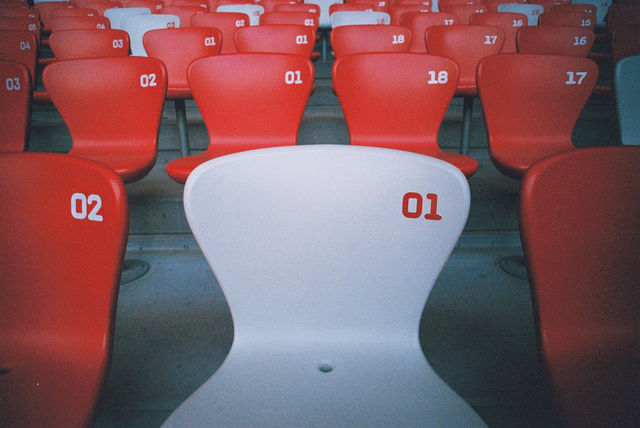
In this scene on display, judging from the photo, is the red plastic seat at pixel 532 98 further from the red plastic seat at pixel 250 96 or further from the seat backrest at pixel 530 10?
the seat backrest at pixel 530 10

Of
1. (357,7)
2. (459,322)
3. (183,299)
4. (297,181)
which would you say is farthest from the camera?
(357,7)

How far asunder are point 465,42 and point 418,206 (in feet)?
7.46

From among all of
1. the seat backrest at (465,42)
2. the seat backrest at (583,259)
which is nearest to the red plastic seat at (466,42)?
the seat backrest at (465,42)

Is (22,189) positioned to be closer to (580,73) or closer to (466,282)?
(466,282)

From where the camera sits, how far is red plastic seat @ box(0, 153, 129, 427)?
721 mm

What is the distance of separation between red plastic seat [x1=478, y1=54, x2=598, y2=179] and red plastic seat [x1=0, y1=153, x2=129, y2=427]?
5.06 ft

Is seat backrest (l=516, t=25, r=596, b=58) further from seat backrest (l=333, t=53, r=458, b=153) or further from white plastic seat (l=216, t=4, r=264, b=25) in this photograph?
white plastic seat (l=216, t=4, r=264, b=25)

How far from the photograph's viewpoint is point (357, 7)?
4.19 m

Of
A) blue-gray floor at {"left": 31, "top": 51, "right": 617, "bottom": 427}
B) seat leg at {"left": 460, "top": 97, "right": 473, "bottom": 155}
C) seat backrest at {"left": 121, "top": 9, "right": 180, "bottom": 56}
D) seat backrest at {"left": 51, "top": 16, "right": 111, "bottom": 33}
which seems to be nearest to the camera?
blue-gray floor at {"left": 31, "top": 51, "right": 617, "bottom": 427}

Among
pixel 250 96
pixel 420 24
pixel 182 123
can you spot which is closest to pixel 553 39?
pixel 420 24

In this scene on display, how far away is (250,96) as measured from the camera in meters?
1.82

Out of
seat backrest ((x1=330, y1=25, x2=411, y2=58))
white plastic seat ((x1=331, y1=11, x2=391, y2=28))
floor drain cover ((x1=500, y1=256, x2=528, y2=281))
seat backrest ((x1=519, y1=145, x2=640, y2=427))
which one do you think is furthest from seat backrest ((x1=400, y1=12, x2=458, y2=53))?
seat backrest ((x1=519, y1=145, x2=640, y2=427))

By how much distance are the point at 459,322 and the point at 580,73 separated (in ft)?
4.00

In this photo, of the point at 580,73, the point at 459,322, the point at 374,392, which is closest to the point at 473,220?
the point at 459,322
